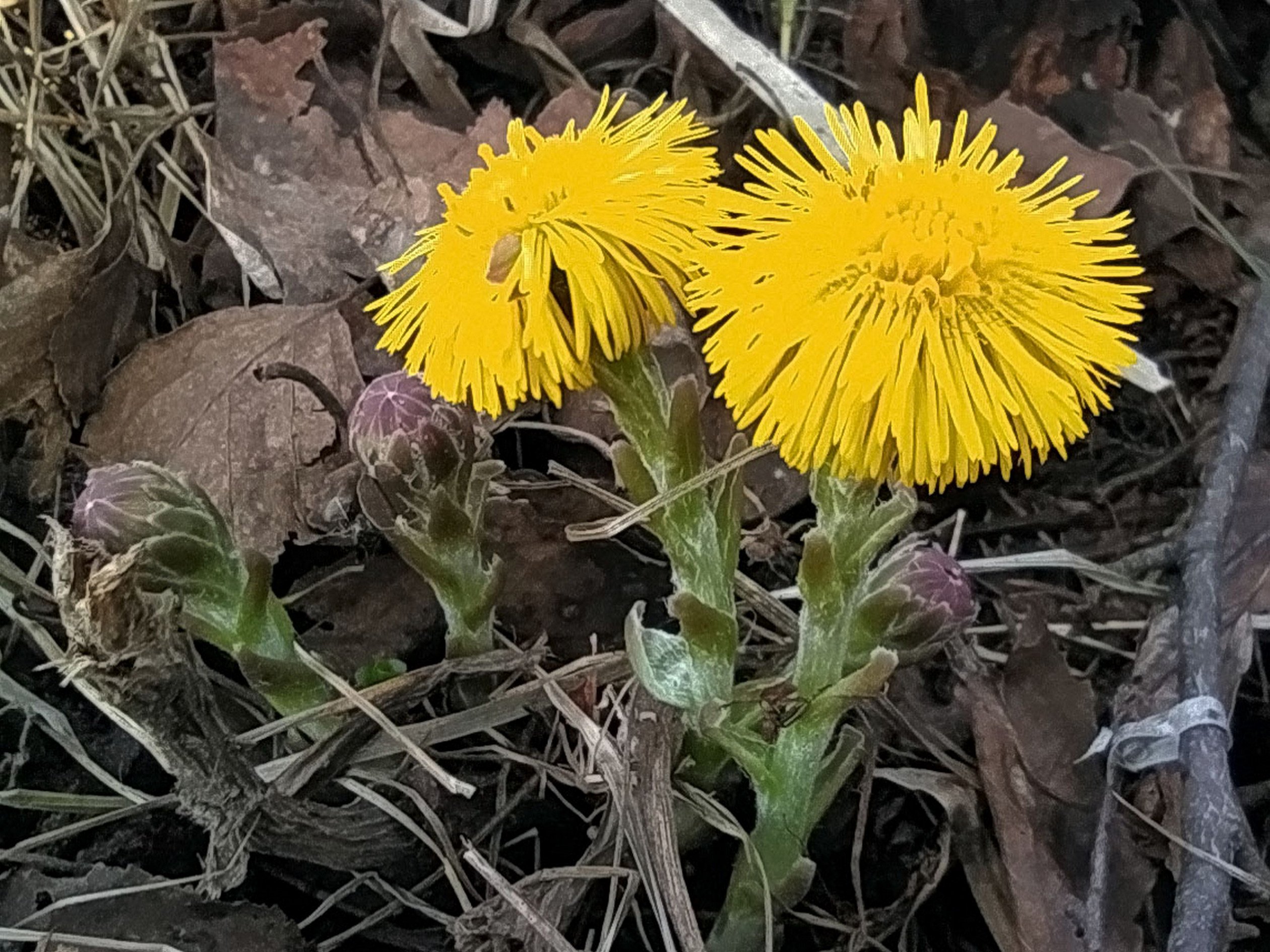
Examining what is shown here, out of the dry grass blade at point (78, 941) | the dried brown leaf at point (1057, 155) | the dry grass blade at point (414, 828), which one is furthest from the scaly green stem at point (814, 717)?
the dried brown leaf at point (1057, 155)

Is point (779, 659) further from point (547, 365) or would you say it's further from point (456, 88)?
point (456, 88)

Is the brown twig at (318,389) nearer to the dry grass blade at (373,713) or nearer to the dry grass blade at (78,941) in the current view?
the dry grass blade at (373,713)

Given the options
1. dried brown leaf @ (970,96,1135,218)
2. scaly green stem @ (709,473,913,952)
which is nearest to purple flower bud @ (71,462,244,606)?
scaly green stem @ (709,473,913,952)

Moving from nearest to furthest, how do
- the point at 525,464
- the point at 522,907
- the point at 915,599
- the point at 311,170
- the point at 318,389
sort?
the point at 915,599 → the point at 522,907 → the point at 318,389 → the point at 525,464 → the point at 311,170

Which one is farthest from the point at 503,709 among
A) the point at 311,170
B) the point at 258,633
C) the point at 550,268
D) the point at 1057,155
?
the point at 1057,155

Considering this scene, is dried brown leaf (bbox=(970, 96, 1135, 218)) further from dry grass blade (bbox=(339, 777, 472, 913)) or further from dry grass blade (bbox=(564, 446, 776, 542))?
dry grass blade (bbox=(339, 777, 472, 913))

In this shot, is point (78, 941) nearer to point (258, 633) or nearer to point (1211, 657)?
point (258, 633)

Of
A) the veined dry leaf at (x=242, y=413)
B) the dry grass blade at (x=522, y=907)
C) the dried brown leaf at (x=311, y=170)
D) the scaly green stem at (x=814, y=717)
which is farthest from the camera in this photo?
the dried brown leaf at (x=311, y=170)
